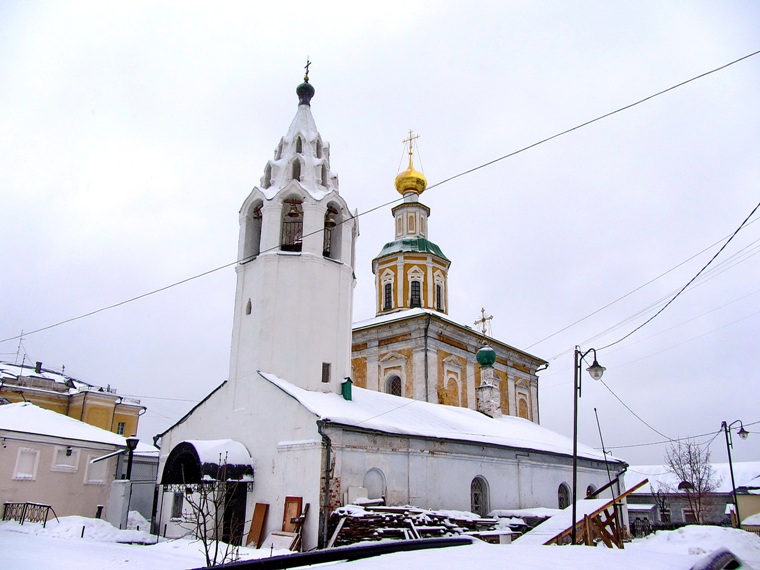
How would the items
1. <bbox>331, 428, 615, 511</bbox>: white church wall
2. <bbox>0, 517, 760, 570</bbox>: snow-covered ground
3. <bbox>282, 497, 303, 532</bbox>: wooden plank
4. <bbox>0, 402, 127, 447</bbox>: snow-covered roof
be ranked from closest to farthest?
<bbox>0, 517, 760, 570</bbox>: snow-covered ground, <bbox>282, 497, 303, 532</bbox>: wooden plank, <bbox>331, 428, 615, 511</bbox>: white church wall, <bbox>0, 402, 127, 447</bbox>: snow-covered roof

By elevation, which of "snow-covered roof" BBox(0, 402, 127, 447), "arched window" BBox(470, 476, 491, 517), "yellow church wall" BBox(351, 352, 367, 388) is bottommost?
"arched window" BBox(470, 476, 491, 517)

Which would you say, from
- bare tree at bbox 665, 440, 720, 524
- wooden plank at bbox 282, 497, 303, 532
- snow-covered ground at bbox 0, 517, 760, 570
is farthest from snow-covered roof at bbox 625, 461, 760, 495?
wooden plank at bbox 282, 497, 303, 532

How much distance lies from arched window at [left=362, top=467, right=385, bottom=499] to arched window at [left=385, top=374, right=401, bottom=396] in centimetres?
1424

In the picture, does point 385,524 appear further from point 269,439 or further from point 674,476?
point 674,476

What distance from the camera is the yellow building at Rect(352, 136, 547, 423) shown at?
3119cm

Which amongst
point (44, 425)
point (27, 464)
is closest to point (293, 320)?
point (44, 425)

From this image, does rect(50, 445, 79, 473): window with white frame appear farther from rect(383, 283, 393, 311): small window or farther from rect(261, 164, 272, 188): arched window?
rect(383, 283, 393, 311): small window

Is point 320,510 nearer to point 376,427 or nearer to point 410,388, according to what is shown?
point 376,427

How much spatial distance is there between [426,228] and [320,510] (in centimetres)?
2473

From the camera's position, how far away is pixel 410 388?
101 feet

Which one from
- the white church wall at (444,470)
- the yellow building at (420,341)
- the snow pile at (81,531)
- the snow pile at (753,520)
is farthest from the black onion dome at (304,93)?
the snow pile at (753,520)

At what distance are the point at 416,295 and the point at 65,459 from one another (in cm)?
1962

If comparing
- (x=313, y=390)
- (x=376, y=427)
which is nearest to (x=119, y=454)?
(x=313, y=390)

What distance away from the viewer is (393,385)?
104 ft
